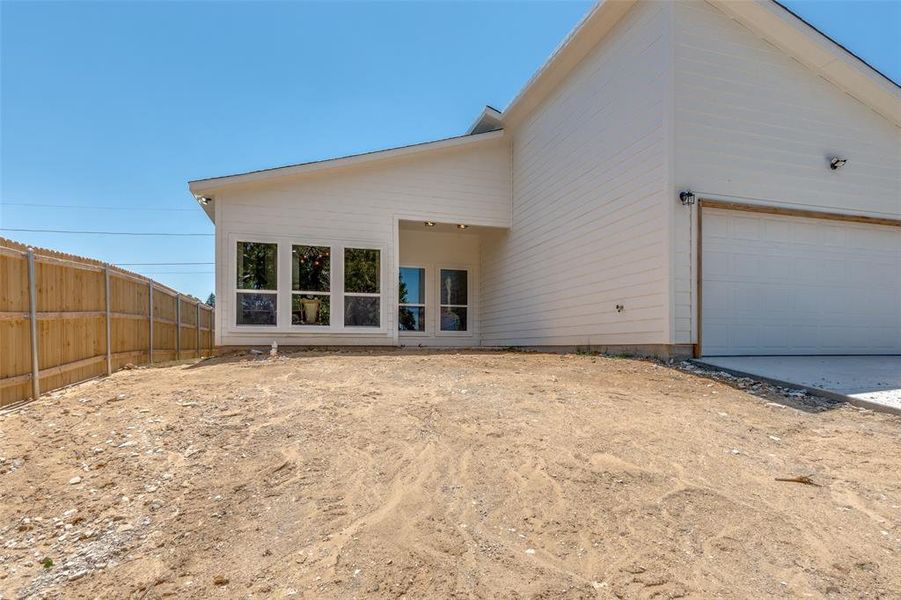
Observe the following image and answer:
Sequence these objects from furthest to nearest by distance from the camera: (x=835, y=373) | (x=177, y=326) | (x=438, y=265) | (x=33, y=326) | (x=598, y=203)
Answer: (x=438, y=265) < (x=177, y=326) < (x=598, y=203) < (x=835, y=373) < (x=33, y=326)

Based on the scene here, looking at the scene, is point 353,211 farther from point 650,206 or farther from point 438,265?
point 650,206

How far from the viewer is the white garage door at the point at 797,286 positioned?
6.93m

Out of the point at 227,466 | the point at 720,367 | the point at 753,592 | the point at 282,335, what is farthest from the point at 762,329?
the point at 282,335

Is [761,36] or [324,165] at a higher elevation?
[761,36]

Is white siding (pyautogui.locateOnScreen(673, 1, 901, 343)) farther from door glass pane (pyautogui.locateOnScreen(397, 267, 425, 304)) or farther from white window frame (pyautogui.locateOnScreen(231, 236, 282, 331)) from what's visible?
white window frame (pyautogui.locateOnScreen(231, 236, 282, 331))

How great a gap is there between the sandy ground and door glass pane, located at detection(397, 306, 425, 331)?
7.73m

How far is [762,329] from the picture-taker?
7.13 m

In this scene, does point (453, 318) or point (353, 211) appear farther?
point (453, 318)

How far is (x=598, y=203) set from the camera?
8.26 meters

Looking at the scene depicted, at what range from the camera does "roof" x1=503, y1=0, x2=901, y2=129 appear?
698 cm

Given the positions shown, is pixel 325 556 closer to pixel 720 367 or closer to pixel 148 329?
pixel 720 367

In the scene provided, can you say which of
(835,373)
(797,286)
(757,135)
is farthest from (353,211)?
(835,373)

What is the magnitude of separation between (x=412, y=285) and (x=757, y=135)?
831cm

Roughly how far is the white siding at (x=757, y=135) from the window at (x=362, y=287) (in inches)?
249
